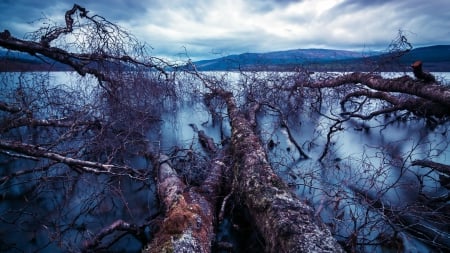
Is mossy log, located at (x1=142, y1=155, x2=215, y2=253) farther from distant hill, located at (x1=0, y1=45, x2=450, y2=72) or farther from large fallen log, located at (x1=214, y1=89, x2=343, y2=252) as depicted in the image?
distant hill, located at (x1=0, y1=45, x2=450, y2=72)

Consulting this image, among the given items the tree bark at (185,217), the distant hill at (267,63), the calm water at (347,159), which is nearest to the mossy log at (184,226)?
the tree bark at (185,217)

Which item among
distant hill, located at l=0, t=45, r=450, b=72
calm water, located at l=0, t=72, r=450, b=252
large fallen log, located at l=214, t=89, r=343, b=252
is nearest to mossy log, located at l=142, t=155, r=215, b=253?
large fallen log, located at l=214, t=89, r=343, b=252

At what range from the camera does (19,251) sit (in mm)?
3984

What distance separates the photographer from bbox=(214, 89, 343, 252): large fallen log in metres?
2.64

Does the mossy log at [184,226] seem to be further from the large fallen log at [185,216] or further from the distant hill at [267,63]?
the distant hill at [267,63]

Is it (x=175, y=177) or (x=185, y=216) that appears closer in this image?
(x=185, y=216)

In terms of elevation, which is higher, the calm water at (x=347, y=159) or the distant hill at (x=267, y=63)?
the distant hill at (x=267, y=63)

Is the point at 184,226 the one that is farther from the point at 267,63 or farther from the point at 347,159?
the point at 267,63

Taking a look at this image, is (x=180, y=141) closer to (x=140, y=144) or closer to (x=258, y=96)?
(x=140, y=144)

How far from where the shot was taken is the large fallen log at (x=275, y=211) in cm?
264

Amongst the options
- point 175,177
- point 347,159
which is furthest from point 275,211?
point 347,159

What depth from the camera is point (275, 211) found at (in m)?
3.18

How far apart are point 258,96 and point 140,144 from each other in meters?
6.18

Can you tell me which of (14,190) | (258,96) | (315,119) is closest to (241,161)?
(14,190)
